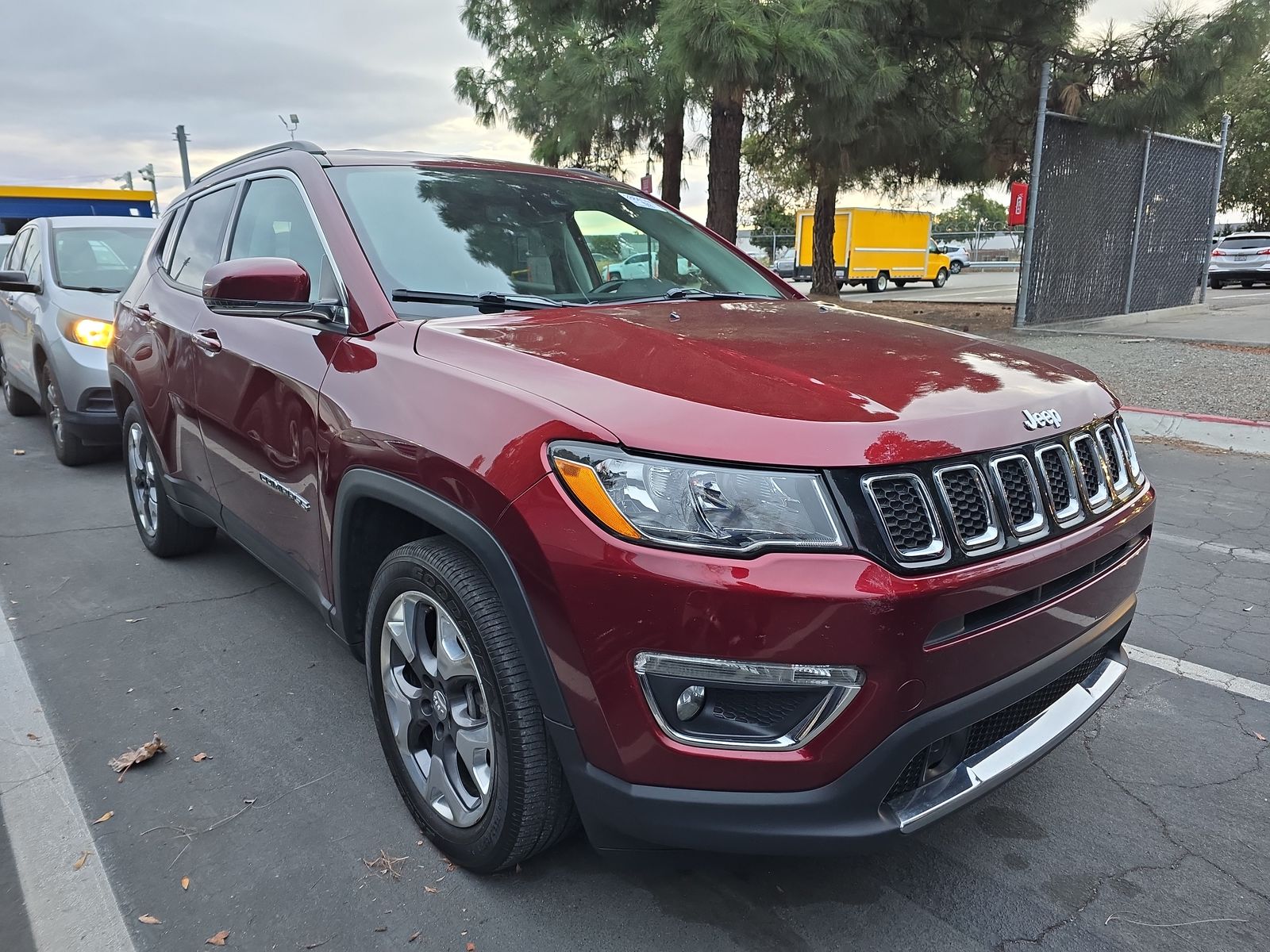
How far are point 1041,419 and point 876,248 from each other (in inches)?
1359

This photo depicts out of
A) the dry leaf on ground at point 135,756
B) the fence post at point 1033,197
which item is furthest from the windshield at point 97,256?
the fence post at point 1033,197

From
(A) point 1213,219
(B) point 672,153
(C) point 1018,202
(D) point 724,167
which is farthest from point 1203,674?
(A) point 1213,219

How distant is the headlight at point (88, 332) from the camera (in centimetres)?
643

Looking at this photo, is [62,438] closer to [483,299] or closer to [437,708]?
[483,299]

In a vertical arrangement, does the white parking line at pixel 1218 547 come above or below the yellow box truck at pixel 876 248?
below

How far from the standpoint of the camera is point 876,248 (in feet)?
113

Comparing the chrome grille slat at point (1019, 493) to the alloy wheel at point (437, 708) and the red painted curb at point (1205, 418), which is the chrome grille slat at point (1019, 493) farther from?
the red painted curb at point (1205, 418)

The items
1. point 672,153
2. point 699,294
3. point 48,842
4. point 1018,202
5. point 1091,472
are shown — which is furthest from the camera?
point 672,153

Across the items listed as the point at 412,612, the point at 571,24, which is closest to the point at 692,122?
the point at 571,24

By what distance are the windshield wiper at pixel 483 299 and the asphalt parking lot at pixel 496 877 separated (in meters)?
1.42

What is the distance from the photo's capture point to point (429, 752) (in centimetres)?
244

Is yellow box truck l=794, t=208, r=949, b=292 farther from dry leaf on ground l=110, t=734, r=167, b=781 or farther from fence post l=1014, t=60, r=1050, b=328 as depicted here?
dry leaf on ground l=110, t=734, r=167, b=781

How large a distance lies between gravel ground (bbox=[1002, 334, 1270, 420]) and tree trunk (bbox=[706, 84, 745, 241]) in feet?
15.6

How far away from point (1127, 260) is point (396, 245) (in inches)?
608
